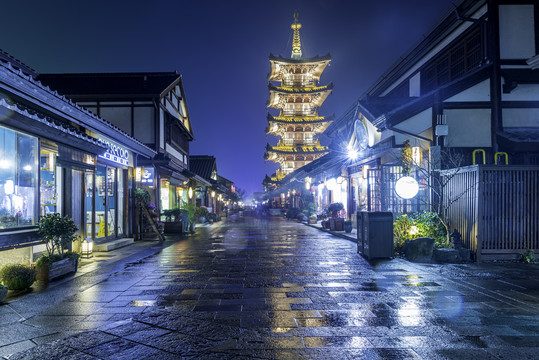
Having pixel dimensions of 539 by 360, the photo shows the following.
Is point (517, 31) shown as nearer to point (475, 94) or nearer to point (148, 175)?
point (475, 94)

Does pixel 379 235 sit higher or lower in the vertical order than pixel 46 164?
lower

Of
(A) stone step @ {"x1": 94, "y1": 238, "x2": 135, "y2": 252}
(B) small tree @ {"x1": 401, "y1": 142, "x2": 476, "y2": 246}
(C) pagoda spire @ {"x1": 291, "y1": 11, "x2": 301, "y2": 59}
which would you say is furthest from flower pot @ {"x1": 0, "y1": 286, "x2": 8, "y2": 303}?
(C) pagoda spire @ {"x1": 291, "y1": 11, "x2": 301, "y2": 59}

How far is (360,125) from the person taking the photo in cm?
1906

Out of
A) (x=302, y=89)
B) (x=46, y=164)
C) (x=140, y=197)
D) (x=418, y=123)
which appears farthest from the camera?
(x=302, y=89)

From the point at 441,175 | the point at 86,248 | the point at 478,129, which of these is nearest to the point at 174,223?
the point at 86,248

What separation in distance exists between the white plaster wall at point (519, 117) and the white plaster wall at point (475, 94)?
841 millimetres

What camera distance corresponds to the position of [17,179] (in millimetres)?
8297

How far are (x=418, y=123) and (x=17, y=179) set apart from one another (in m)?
12.9

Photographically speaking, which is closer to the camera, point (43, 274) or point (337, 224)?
point (43, 274)

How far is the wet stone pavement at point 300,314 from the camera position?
433cm

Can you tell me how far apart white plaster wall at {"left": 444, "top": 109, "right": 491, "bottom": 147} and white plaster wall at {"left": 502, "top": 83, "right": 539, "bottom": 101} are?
892 millimetres

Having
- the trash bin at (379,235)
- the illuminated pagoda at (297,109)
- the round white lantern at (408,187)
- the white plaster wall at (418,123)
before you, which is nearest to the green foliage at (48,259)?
the trash bin at (379,235)

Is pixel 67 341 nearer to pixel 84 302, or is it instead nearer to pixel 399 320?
pixel 84 302

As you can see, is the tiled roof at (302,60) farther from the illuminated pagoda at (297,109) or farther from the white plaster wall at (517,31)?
the white plaster wall at (517,31)
